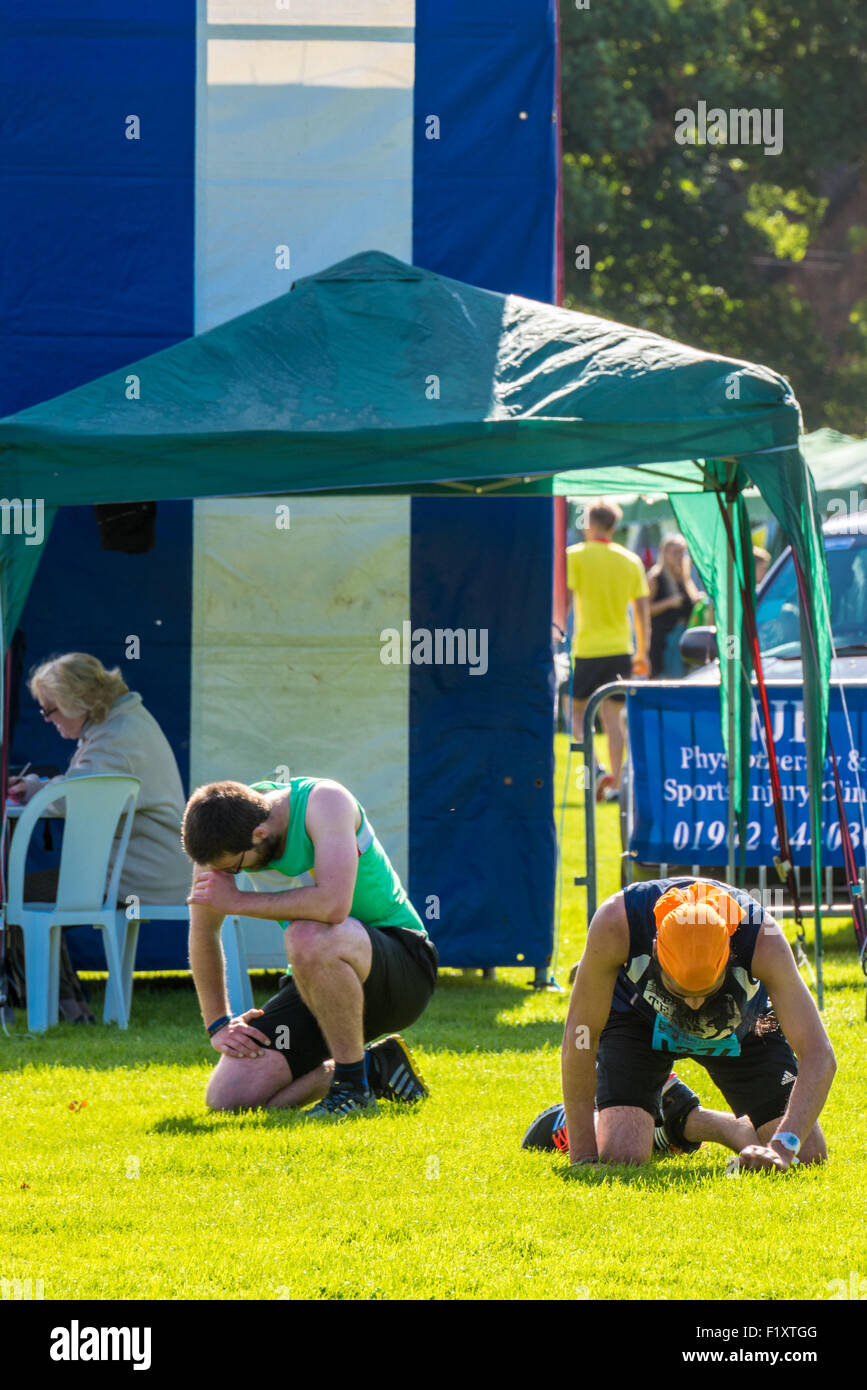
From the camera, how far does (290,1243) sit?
445cm

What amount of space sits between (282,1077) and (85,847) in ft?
6.04

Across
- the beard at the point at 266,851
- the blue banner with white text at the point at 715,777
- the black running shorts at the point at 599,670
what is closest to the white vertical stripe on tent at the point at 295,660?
the blue banner with white text at the point at 715,777

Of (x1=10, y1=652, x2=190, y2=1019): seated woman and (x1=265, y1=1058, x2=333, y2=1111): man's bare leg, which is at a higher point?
(x1=10, y1=652, x2=190, y2=1019): seated woman

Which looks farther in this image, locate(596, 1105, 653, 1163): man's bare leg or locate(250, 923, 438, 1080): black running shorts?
locate(250, 923, 438, 1080): black running shorts

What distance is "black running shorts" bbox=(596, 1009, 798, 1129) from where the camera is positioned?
5.16 meters

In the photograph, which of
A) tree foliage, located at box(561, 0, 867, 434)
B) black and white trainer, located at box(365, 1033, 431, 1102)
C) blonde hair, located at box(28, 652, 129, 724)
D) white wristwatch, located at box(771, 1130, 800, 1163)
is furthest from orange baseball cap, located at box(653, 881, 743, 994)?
tree foliage, located at box(561, 0, 867, 434)

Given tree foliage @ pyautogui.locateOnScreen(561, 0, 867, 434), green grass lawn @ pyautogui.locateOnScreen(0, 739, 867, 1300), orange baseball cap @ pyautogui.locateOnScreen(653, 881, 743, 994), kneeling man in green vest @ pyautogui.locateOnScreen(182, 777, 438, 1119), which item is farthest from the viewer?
tree foliage @ pyautogui.locateOnScreen(561, 0, 867, 434)

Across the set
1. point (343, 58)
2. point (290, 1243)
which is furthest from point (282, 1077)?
point (343, 58)

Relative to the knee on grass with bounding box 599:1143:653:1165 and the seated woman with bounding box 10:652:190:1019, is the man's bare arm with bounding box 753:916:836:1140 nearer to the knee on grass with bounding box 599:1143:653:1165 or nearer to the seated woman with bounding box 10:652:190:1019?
the knee on grass with bounding box 599:1143:653:1165

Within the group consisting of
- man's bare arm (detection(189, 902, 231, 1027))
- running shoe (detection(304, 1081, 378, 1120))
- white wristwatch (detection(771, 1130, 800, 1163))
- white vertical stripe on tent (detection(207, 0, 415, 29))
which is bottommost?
running shoe (detection(304, 1081, 378, 1120))

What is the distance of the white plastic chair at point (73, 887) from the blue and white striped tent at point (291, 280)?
945 mm

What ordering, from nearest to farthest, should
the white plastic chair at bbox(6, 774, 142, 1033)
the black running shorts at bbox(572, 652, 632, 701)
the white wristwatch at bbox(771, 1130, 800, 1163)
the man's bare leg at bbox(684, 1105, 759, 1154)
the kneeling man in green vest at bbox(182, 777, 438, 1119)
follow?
1. the white wristwatch at bbox(771, 1130, 800, 1163)
2. the man's bare leg at bbox(684, 1105, 759, 1154)
3. the kneeling man in green vest at bbox(182, 777, 438, 1119)
4. the white plastic chair at bbox(6, 774, 142, 1033)
5. the black running shorts at bbox(572, 652, 632, 701)

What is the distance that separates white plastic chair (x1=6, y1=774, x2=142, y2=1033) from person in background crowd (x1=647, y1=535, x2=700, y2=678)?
10.5 metres

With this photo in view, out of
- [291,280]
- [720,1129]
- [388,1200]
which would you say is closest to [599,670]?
[291,280]
